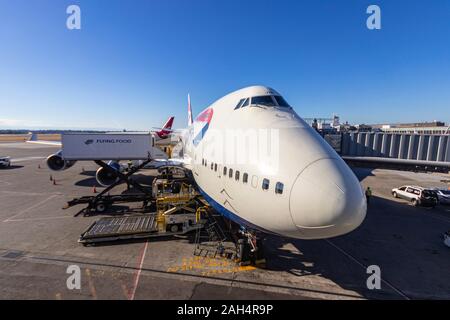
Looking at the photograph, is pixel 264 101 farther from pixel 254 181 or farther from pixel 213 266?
pixel 213 266

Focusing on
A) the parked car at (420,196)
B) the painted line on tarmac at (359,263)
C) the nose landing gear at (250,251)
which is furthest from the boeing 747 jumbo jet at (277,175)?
the parked car at (420,196)

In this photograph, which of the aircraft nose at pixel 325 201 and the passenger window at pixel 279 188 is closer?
the aircraft nose at pixel 325 201

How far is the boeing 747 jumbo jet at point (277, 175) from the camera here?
6.09m

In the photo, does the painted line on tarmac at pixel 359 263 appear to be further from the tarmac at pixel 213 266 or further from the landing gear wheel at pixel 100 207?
the landing gear wheel at pixel 100 207

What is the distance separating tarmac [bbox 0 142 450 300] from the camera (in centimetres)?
912

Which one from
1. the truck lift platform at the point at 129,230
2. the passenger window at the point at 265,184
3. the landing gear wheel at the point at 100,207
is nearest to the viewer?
the passenger window at the point at 265,184

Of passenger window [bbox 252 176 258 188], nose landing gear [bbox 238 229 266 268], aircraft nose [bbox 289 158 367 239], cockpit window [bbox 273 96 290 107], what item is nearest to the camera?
aircraft nose [bbox 289 158 367 239]

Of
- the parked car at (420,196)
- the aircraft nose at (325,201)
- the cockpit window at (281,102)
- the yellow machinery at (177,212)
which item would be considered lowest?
the parked car at (420,196)

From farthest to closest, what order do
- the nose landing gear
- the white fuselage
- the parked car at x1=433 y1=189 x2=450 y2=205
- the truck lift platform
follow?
the parked car at x1=433 y1=189 x2=450 y2=205, the truck lift platform, the nose landing gear, the white fuselage

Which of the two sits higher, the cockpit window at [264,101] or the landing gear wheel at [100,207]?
the cockpit window at [264,101]

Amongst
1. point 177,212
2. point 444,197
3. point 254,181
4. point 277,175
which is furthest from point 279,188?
point 444,197

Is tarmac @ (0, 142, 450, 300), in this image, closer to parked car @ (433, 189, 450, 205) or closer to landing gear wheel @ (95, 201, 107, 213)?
landing gear wheel @ (95, 201, 107, 213)

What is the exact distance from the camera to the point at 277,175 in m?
6.74

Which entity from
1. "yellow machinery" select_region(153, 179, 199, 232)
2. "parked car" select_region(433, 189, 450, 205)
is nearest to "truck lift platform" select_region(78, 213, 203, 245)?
"yellow machinery" select_region(153, 179, 199, 232)
